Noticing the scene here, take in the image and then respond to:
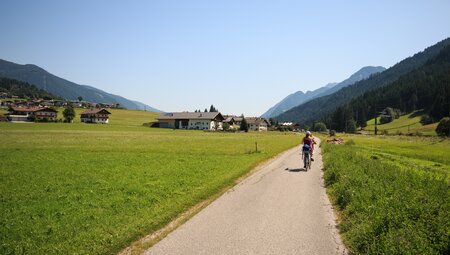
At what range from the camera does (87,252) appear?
25.4 feet

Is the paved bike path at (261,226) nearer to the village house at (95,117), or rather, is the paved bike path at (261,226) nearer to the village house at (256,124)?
the village house at (95,117)

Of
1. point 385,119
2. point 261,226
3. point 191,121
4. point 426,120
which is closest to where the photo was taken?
point 261,226

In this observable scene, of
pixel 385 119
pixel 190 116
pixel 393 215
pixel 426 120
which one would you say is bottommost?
pixel 393 215

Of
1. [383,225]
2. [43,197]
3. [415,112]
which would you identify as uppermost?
[415,112]

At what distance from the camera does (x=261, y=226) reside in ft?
31.1

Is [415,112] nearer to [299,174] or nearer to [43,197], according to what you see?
[299,174]

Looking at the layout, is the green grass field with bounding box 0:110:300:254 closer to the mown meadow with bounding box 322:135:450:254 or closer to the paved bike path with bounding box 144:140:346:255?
the paved bike path with bounding box 144:140:346:255

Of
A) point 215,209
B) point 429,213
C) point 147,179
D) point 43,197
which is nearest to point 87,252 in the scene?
point 215,209

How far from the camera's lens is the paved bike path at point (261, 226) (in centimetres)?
786

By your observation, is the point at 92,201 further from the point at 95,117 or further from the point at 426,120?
the point at 426,120

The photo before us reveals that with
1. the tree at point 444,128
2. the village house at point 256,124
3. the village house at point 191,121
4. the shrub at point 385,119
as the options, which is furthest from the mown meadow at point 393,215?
the village house at point 256,124

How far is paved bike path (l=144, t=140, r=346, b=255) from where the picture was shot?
7.86 metres

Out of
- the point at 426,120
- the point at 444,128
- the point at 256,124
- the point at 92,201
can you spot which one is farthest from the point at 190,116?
the point at 92,201

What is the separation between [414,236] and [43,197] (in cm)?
1434
